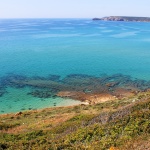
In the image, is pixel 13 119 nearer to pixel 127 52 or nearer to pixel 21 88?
pixel 21 88

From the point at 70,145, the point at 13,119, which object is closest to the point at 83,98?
the point at 13,119

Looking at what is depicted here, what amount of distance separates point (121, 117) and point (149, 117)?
7.93ft

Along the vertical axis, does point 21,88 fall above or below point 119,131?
below

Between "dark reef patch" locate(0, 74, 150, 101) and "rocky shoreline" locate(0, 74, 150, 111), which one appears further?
"dark reef patch" locate(0, 74, 150, 101)

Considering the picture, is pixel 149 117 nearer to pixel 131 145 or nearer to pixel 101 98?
pixel 131 145

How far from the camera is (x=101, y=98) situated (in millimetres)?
51531

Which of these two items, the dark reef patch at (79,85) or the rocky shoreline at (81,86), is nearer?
the rocky shoreline at (81,86)

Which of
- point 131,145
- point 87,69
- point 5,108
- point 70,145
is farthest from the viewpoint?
point 87,69

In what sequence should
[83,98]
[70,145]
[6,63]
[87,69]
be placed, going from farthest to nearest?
[6,63] → [87,69] → [83,98] → [70,145]

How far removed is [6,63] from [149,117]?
69852mm

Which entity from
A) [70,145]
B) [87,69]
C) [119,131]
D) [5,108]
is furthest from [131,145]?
[87,69]

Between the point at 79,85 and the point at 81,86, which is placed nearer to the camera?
the point at 81,86

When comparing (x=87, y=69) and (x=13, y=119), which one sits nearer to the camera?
(x=13, y=119)

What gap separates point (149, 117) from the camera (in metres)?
18.5
